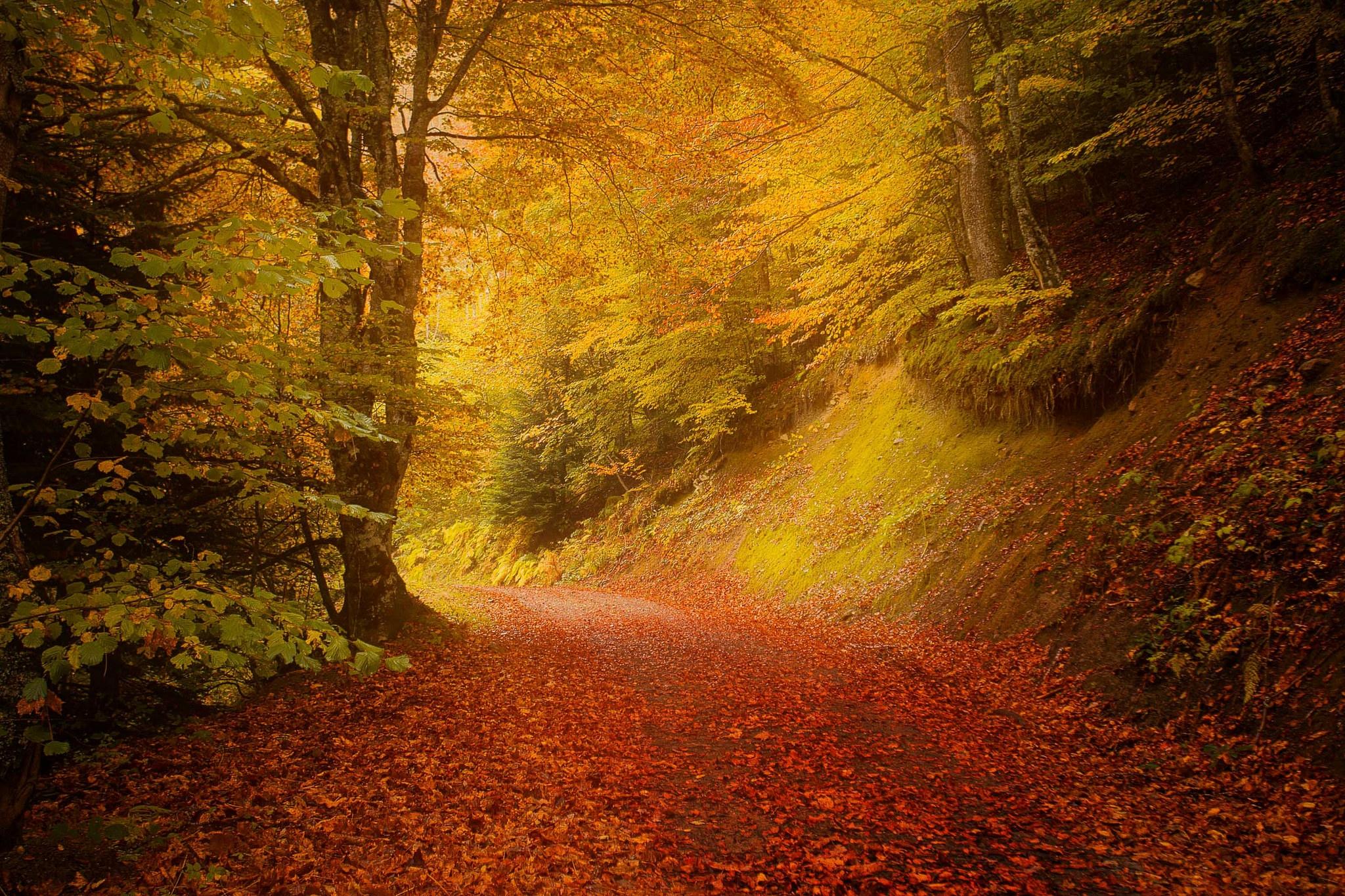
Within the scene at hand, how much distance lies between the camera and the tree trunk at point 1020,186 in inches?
379

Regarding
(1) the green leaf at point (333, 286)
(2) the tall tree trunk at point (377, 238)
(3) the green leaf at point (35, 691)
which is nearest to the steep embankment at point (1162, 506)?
(1) the green leaf at point (333, 286)

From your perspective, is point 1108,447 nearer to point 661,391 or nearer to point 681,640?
point 681,640

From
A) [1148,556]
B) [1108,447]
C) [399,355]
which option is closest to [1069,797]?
[1148,556]

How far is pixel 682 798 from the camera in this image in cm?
486

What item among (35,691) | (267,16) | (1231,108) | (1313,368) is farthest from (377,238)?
(1231,108)

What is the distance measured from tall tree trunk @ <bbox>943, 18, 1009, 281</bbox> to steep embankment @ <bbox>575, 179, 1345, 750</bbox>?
107 centimetres

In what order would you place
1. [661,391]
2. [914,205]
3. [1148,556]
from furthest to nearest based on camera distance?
[661,391], [914,205], [1148,556]

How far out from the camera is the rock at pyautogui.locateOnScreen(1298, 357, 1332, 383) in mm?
6297

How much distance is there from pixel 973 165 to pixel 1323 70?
13.7 ft

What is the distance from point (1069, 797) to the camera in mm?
4758

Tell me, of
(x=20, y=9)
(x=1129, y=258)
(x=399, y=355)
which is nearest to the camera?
(x=20, y=9)

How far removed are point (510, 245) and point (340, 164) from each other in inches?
121

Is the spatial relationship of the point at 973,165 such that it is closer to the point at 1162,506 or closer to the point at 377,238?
the point at 1162,506

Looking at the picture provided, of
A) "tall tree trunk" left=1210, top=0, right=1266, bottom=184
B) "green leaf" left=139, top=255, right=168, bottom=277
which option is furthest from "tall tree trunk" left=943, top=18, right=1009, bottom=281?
"green leaf" left=139, top=255, right=168, bottom=277
